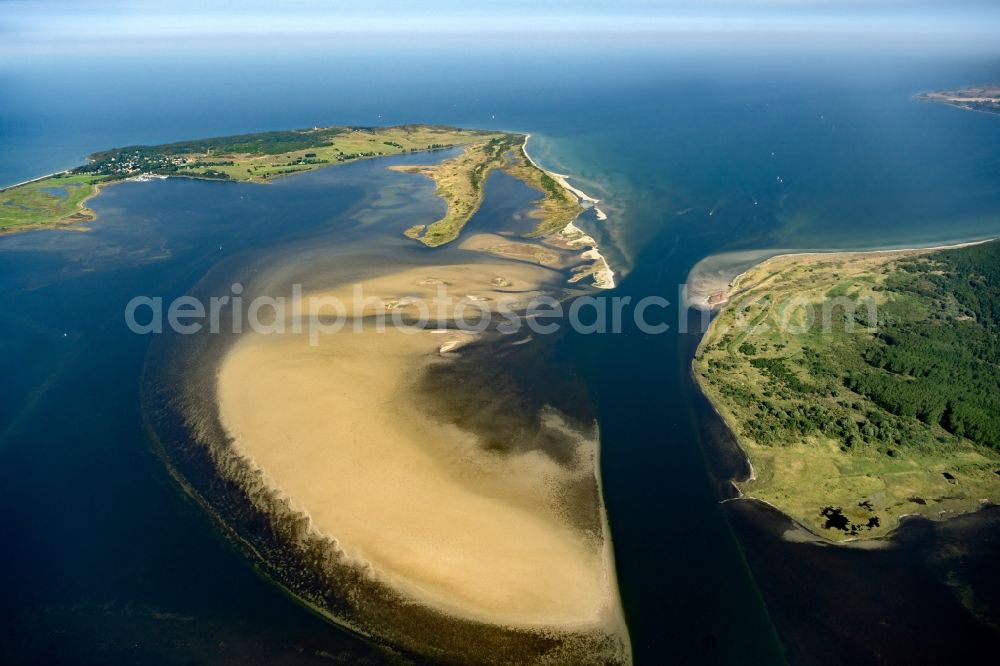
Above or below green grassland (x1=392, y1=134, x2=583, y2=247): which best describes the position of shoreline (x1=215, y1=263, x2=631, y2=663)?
below

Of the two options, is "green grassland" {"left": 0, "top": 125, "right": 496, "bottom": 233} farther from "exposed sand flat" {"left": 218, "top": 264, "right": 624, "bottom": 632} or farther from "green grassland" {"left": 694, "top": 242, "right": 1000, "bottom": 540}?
"green grassland" {"left": 694, "top": 242, "right": 1000, "bottom": 540}

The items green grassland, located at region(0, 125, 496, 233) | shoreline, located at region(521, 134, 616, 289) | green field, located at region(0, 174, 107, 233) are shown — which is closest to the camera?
shoreline, located at region(521, 134, 616, 289)

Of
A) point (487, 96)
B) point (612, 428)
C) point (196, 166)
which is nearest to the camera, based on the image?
point (612, 428)

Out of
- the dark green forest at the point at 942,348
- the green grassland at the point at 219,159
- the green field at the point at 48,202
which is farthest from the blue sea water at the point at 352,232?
the dark green forest at the point at 942,348

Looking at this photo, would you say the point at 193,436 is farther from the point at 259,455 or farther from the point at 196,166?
the point at 196,166

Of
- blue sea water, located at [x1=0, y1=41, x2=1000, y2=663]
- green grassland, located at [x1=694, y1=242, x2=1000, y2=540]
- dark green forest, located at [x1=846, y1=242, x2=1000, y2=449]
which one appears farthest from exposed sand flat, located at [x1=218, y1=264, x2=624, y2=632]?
dark green forest, located at [x1=846, y1=242, x2=1000, y2=449]

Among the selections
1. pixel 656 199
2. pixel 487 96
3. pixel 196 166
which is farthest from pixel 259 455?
pixel 487 96

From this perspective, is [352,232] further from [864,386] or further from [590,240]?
[864,386]
